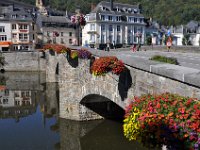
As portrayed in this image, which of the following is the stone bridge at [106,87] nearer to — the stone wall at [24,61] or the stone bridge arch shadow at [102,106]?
the stone bridge arch shadow at [102,106]

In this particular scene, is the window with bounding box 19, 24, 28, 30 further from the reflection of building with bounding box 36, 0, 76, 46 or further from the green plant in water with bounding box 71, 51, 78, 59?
the green plant in water with bounding box 71, 51, 78, 59

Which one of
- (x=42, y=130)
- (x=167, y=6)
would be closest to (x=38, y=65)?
(x=42, y=130)

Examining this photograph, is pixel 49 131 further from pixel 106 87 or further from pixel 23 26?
pixel 23 26

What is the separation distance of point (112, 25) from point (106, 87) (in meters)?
59.8

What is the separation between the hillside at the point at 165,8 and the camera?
123 metres

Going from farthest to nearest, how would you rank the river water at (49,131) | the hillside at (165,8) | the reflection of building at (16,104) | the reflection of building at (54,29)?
1. the hillside at (165,8)
2. the reflection of building at (54,29)
3. the reflection of building at (16,104)
4. the river water at (49,131)

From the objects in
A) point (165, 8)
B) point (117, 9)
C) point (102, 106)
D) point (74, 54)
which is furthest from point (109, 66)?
point (165, 8)

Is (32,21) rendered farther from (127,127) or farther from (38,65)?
→ (127,127)

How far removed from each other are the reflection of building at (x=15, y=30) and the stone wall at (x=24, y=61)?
478 inches

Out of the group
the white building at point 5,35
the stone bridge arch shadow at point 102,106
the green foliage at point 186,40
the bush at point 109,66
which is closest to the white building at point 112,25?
the green foliage at point 186,40

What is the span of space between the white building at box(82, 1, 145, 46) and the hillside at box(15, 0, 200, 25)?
44.2m

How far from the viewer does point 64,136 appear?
2241 centimetres

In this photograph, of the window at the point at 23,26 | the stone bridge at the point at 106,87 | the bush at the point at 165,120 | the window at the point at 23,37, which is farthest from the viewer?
the window at the point at 23,37

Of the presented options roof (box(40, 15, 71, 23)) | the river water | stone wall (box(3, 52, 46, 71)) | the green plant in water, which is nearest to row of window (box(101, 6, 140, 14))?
roof (box(40, 15, 71, 23))
